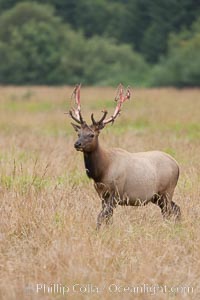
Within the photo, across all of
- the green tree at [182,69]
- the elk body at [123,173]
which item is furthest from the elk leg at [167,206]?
the green tree at [182,69]

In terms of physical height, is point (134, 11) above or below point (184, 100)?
above

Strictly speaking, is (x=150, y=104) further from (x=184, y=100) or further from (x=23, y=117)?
(x=23, y=117)

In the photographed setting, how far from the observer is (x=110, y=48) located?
53.3 meters

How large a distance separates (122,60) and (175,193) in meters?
43.2

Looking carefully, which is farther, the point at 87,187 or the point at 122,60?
the point at 122,60

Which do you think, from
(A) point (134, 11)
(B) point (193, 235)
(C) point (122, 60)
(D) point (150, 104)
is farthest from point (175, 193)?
(A) point (134, 11)

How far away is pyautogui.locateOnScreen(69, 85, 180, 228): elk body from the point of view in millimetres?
8336

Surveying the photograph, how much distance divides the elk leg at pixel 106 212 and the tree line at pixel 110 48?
33.4m

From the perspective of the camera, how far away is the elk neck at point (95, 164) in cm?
841

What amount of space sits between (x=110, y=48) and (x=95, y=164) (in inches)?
1784

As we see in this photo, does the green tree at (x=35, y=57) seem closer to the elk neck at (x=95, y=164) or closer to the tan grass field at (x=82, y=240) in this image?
the tan grass field at (x=82, y=240)

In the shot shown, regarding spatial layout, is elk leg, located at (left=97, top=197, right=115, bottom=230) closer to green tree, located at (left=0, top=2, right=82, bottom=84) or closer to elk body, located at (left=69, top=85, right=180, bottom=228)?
elk body, located at (left=69, top=85, right=180, bottom=228)

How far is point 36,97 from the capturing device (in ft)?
97.7

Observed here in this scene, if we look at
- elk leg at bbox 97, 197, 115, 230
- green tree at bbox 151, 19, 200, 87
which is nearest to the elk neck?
elk leg at bbox 97, 197, 115, 230
